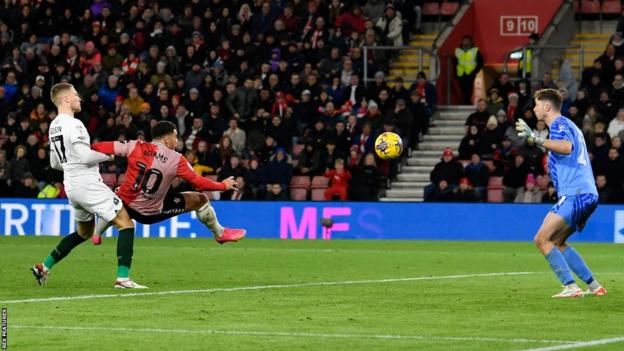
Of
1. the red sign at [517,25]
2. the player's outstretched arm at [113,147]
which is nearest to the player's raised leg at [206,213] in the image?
the player's outstretched arm at [113,147]

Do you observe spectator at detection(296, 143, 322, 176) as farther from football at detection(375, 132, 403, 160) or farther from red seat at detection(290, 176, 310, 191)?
football at detection(375, 132, 403, 160)

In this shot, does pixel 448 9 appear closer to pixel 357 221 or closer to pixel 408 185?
pixel 408 185

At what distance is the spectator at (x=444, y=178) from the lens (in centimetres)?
2950

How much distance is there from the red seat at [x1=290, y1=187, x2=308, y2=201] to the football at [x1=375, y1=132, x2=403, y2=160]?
910cm

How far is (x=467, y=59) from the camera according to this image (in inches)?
1330

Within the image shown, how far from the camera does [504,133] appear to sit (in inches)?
1206

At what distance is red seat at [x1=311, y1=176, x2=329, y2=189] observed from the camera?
30766 mm

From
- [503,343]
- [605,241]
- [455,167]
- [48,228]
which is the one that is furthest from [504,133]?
[503,343]

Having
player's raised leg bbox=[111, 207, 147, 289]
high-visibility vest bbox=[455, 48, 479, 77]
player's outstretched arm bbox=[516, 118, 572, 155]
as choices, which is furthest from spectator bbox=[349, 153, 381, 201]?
player's outstretched arm bbox=[516, 118, 572, 155]

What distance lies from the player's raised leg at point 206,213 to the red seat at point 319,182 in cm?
1433

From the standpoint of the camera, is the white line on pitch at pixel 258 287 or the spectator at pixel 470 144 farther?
the spectator at pixel 470 144

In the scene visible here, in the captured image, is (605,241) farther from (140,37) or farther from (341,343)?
(341,343)

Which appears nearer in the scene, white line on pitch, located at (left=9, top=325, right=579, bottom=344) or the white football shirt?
white line on pitch, located at (left=9, top=325, right=579, bottom=344)

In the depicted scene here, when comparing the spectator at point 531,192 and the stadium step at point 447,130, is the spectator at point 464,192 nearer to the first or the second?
the spectator at point 531,192
